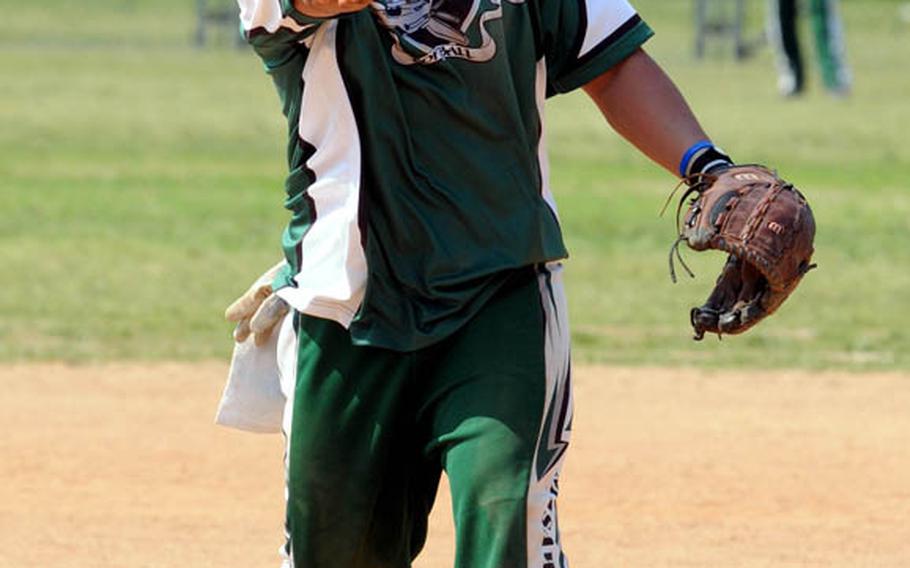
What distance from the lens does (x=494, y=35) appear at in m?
3.96

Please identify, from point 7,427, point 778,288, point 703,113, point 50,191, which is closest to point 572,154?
point 703,113

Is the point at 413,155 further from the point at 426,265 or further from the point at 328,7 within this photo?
the point at 328,7

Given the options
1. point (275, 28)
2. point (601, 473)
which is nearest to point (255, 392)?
point (275, 28)

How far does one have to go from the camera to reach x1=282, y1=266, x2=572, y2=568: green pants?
387 centimetres

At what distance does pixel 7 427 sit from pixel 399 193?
4611 mm

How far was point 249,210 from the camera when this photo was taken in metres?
15.8

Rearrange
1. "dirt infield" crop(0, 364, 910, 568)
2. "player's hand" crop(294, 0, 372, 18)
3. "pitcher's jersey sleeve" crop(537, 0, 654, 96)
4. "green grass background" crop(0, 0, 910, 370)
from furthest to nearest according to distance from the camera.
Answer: "green grass background" crop(0, 0, 910, 370) < "dirt infield" crop(0, 364, 910, 568) < "pitcher's jersey sleeve" crop(537, 0, 654, 96) < "player's hand" crop(294, 0, 372, 18)

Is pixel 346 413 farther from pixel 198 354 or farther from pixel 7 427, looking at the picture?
pixel 198 354

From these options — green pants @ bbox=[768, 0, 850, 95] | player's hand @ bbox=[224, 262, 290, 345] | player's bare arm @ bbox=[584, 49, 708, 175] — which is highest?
player's bare arm @ bbox=[584, 49, 708, 175]

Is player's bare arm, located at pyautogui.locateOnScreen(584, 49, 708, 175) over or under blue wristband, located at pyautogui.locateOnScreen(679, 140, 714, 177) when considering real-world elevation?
over

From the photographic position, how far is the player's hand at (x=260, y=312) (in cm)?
438

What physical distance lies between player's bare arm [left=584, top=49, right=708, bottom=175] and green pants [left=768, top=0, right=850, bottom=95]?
25.1 metres

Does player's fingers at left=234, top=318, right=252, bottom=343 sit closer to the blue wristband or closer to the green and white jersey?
the green and white jersey

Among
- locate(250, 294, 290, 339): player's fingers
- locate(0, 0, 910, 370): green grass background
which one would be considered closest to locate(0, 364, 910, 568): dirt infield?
locate(0, 0, 910, 370): green grass background
